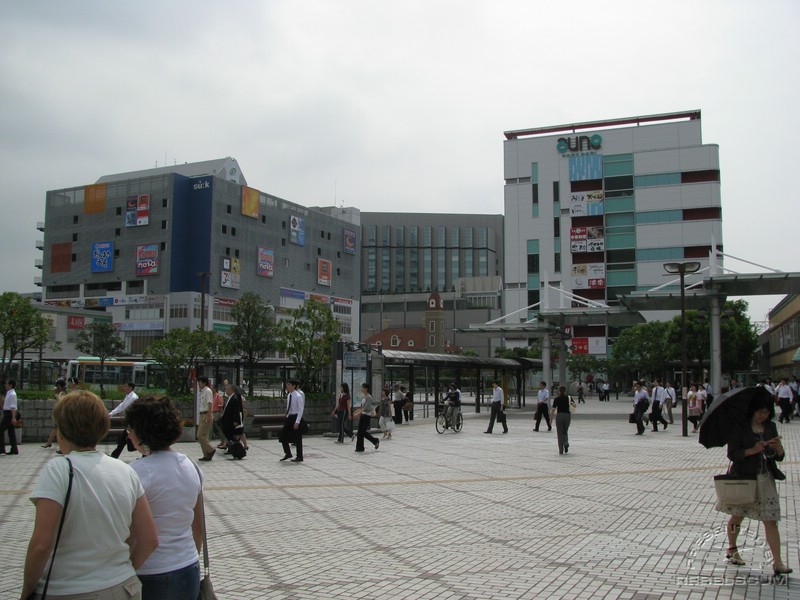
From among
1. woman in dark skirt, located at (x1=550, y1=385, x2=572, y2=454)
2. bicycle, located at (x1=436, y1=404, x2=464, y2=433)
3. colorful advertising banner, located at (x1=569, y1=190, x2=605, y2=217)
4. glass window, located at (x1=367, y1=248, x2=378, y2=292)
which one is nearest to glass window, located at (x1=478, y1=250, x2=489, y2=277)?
glass window, located at (x1=367, y1=248, x2=378, y2=292)

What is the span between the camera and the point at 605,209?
97.6 meters

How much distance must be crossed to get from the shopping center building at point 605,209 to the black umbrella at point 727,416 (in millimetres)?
84331

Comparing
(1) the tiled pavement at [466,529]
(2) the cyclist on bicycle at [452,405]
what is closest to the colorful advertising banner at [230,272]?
(2) the cyclist on bicycle at [452,405]

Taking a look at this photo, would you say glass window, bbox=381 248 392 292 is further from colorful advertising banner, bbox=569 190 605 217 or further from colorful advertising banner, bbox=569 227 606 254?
colorful advertising banner, bbox=569 227 606 254

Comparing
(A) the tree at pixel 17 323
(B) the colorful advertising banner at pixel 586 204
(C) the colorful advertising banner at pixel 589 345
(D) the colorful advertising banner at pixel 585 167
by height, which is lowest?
(A) the tree at pixel 17 323

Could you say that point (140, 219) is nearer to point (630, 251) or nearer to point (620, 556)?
point (630, 251)

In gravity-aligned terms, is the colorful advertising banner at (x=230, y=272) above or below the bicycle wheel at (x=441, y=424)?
above

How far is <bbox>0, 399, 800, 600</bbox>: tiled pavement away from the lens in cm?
630

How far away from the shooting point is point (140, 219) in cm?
9656

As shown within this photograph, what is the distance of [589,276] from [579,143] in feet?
58.2

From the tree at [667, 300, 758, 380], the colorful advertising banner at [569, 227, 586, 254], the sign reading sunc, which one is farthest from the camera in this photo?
the sign reading sunc

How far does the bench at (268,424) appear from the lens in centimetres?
2155

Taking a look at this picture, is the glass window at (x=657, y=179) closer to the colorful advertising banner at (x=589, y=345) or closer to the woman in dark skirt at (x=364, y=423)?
the colorful advertising banner at (x=589, y=345)

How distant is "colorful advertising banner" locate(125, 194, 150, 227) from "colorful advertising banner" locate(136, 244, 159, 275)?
3.31m
